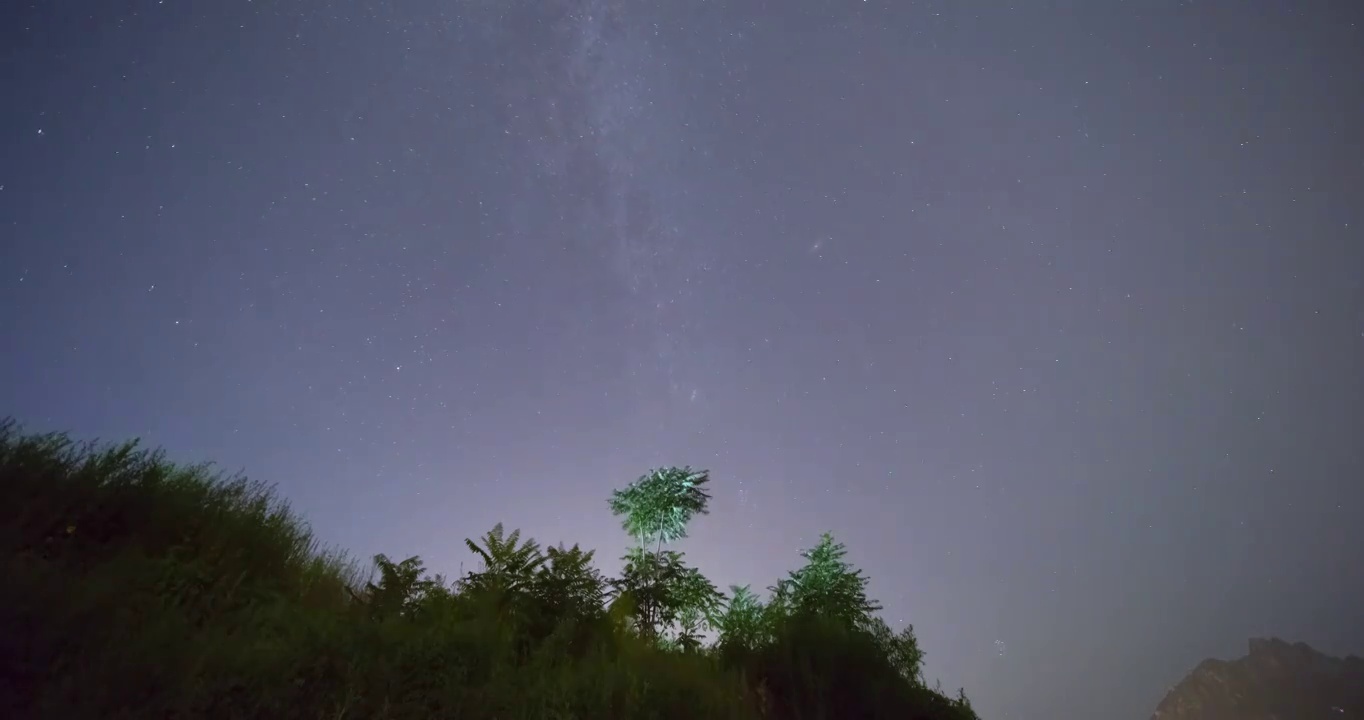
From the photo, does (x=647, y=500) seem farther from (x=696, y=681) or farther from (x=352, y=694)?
(x=352, y=694)

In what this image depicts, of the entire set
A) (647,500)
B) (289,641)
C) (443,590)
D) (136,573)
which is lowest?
(289,641)

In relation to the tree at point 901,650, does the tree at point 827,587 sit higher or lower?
higher

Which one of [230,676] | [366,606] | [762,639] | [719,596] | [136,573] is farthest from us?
[719,596]

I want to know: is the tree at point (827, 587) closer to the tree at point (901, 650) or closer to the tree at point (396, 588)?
the tree at point (901, 650)

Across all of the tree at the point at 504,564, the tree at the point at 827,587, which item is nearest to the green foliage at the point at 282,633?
the tree at the point at 504,564

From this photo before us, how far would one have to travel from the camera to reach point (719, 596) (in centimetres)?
1922

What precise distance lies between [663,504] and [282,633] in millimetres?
19205

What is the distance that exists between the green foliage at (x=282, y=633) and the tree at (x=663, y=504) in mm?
12571

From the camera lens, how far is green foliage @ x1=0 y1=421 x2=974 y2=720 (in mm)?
4742

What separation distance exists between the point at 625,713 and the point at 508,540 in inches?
207

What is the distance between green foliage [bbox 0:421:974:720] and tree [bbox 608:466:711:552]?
1257cm

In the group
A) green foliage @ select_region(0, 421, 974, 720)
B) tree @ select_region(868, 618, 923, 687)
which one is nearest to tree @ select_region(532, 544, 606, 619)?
green foliage @ select_region(0, 421, 974, 720)

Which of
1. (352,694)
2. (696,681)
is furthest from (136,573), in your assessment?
(696,681)

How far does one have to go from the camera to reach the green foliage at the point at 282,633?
15.6ft
